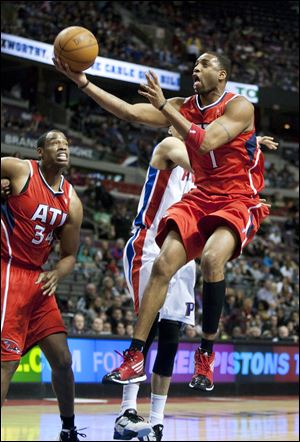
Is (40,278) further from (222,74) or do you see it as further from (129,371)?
(222,74)

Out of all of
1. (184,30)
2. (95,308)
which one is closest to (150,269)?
(95,308)

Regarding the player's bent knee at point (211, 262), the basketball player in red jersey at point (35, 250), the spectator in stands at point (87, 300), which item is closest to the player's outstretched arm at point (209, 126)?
the player's bent knee at point (211, 262)

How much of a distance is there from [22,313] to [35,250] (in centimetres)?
54

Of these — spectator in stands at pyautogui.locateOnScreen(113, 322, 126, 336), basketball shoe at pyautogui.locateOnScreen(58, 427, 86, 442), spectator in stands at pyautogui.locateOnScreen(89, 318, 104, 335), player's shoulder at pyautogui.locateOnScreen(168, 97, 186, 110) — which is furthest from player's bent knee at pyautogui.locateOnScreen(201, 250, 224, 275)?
spectator in stands at pyautogui.locateOnScreen(113, 322, 126, 336)

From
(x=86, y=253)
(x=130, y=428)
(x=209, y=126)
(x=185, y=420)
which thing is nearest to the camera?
(x=209, y=126)

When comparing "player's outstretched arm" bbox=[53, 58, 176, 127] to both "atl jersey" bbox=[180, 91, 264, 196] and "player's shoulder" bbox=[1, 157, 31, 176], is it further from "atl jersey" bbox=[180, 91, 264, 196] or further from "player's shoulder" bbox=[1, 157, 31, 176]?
"player's shoulder" bbox=[1, 157, 31, 176]

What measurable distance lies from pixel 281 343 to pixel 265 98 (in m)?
13.6

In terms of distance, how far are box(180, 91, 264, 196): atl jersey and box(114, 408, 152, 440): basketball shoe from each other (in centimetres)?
188

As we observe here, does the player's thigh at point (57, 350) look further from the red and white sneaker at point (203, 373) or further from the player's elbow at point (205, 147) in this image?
the player's elbow at point (205, 147)

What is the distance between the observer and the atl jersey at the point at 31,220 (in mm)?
7363

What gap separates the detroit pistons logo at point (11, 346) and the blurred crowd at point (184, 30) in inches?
781

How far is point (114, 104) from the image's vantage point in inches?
275

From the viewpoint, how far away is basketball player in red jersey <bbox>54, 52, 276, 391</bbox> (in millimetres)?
6730

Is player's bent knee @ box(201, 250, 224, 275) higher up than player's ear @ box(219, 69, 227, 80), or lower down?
lower down
